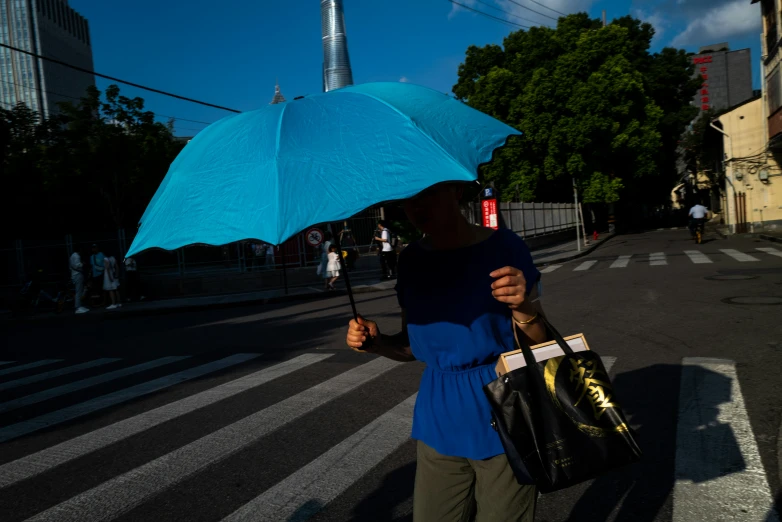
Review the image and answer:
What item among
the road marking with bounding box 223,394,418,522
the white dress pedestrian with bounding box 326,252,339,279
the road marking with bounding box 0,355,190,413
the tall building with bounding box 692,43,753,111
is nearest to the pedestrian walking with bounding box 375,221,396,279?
the white dress pedestrian with bounding box 326,252,339,279

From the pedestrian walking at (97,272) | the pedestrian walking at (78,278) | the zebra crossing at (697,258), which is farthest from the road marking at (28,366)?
the zebra crossing at (697,258)

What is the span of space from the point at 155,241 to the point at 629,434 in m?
1.53

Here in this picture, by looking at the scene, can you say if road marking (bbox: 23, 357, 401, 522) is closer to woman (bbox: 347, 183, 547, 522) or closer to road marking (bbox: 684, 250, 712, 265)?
woman (bbox: 347, 183, 547, 522)

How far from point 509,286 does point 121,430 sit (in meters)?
4.59

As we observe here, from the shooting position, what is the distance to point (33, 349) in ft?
36.8

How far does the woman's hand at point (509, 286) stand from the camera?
190 cm

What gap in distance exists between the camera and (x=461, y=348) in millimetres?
2131

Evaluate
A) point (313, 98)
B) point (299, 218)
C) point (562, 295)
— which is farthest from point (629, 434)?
point (562, 295)

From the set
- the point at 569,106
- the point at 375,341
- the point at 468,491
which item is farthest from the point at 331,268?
the point at 569,106

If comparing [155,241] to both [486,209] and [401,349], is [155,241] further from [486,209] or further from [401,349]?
[486,209]

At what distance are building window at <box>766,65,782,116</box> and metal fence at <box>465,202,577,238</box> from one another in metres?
11.5

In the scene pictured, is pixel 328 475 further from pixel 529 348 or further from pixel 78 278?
pixel 78 278

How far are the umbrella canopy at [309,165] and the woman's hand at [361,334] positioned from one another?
2.45 feet

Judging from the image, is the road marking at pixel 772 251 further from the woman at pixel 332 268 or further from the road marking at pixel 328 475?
the road marking at pixel 328 475
